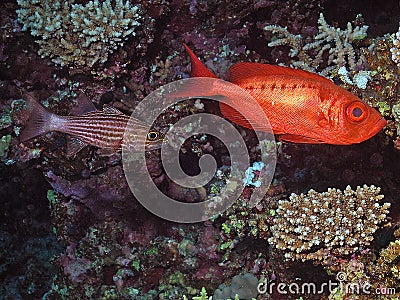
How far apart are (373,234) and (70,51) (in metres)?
3.65

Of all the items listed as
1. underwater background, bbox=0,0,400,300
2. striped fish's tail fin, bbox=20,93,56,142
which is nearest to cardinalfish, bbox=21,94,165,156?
striped fish's tail fin, bbox=20,93,56,142

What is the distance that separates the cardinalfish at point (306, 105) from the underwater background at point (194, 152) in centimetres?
106

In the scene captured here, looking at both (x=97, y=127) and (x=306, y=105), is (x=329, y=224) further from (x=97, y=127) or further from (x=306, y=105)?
(x=97, y=127)

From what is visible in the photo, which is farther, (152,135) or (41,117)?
(41,117)

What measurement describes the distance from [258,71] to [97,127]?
5.15ft

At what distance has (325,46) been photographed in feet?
13.4

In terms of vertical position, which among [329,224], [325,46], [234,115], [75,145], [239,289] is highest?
[325,46]

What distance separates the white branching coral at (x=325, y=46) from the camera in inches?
156

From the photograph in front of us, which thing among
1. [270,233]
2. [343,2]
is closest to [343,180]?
[270,233]

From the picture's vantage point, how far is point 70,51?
4.11 meters

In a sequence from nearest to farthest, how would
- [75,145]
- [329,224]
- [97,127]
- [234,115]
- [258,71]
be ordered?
[258,71]
[234,115]
[329,224]
[97,127]
[75,145]

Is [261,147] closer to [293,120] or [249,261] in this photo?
[249,261]

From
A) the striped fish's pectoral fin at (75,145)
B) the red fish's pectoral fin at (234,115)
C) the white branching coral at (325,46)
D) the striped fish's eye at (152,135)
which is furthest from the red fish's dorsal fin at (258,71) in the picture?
the striped fish's pectoral fin at (75,145)

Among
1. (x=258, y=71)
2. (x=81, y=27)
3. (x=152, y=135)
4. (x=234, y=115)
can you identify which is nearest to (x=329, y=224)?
(x=234, y=115)
